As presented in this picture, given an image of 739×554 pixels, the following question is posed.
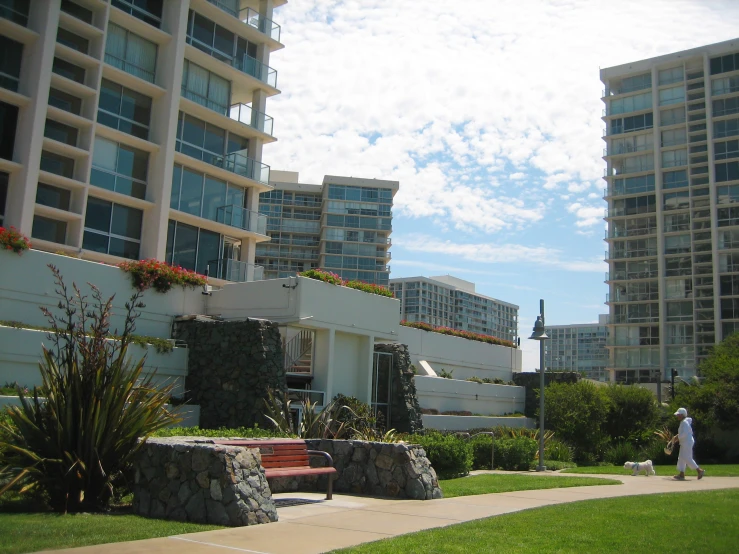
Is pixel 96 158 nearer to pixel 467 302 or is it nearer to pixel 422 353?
pixel 422 353

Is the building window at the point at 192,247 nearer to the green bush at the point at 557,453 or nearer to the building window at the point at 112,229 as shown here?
the building window at the point at 112,229

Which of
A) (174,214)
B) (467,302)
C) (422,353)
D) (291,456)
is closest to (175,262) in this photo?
(174,214)

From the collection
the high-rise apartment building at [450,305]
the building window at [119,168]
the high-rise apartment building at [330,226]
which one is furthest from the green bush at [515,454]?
the high-rise apartment building at [450,305]

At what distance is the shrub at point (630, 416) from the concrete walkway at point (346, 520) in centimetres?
1156

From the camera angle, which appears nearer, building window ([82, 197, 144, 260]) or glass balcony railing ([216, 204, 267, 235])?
building window ([82, 197, 144, 260])

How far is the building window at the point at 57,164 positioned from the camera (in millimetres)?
26609

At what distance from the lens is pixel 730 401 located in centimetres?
2452

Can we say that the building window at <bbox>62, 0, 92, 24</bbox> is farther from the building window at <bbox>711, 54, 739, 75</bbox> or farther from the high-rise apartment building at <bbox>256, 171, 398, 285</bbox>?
the high-rise apartment building at <bbox>256, 171, 398, 285</bbox>

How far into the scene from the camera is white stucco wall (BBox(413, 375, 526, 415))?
26.9 m

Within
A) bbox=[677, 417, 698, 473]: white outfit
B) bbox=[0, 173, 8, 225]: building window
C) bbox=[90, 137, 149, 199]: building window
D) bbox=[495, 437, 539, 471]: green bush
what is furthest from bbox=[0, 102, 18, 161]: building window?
bbox=[677, 417, 698, 473]: white outfit

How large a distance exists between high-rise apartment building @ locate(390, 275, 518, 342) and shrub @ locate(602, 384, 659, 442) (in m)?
94.1

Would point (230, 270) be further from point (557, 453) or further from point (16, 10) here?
point (557, 453)

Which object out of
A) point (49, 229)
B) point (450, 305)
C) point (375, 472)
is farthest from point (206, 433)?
point (450, 305)

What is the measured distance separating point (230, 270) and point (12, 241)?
46.7 feet
